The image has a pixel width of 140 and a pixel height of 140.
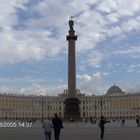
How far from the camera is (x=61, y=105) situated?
195m

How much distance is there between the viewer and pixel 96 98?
193 meters

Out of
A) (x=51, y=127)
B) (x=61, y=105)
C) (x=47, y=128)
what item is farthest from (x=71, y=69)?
(x=61, y=105)

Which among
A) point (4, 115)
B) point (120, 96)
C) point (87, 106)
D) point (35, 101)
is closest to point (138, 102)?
point (120, 96)

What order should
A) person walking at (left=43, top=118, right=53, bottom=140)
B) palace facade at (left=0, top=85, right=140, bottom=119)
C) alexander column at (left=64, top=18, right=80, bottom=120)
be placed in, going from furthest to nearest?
1. palace facade at (left=0, top=85, right=140, bottom=119)
2. alexander column at (left=64, top=18, right=80, bottom=120)
3. person walking at (left=43, top=118, right=53, bottom=140)

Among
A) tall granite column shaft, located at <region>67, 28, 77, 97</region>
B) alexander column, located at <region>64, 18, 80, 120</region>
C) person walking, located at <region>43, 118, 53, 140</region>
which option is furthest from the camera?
alexander column, located at <region>64, 18, 80, 120</region>

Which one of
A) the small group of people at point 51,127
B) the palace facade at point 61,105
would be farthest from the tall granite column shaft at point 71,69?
the palace facade at point 61,105

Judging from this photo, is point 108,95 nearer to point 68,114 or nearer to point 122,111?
point 122,111

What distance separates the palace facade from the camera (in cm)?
18538

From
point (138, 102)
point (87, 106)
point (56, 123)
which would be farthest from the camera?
point (87, 106)

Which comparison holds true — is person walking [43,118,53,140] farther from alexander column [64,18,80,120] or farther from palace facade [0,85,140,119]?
palace facade [0,85,140,119]

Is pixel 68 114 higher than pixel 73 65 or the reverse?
the reverse

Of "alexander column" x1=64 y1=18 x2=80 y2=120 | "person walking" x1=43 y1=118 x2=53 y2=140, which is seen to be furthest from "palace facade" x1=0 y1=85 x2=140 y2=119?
"person walking" x1=43 y1=118 x2=53 y2=140

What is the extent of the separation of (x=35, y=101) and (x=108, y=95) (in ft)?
106

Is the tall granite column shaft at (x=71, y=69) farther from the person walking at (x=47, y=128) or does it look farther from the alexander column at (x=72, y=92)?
the person walking at (x=47, y=128)
